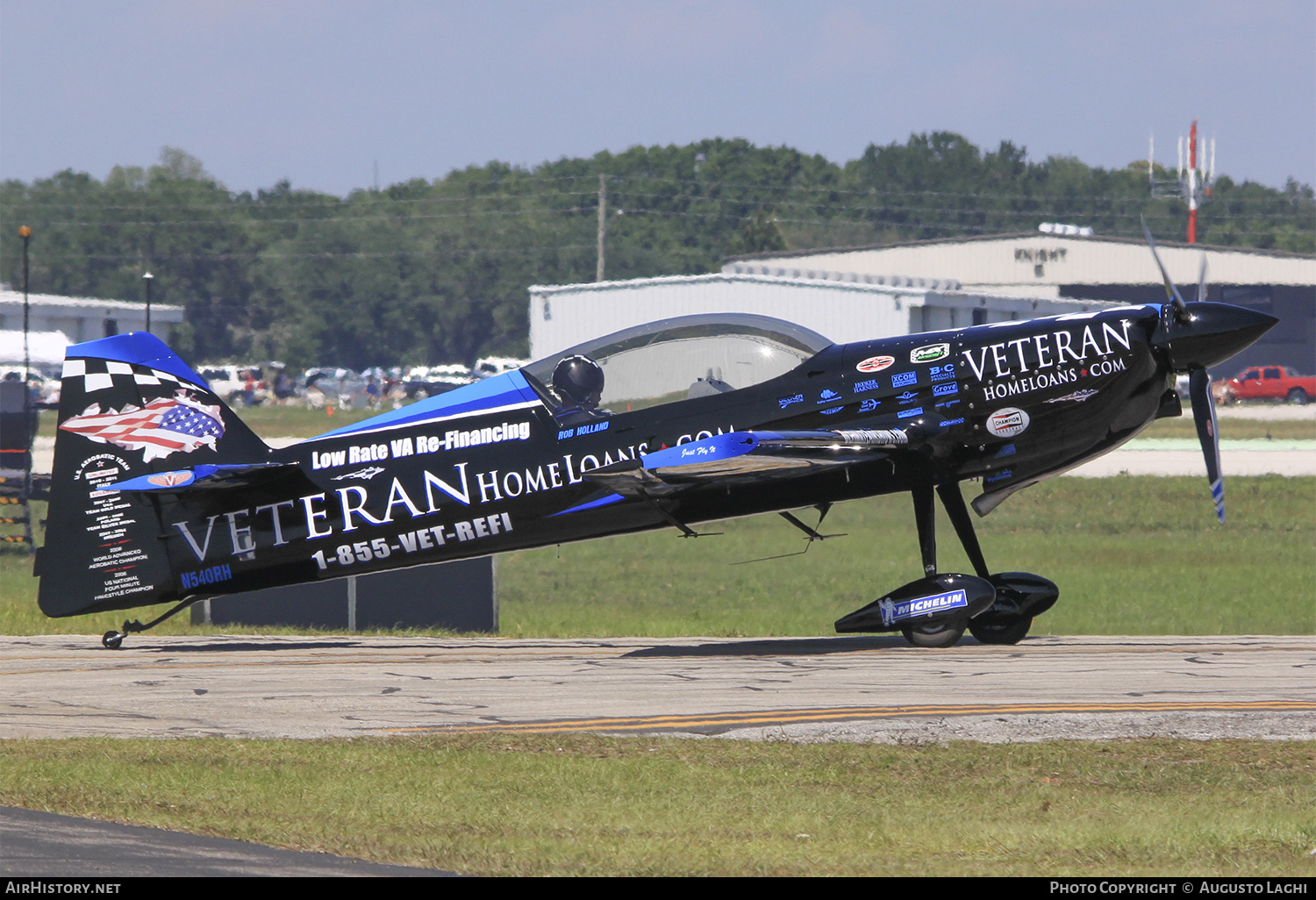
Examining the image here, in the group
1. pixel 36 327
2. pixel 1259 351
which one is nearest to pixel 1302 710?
pixel 36 327

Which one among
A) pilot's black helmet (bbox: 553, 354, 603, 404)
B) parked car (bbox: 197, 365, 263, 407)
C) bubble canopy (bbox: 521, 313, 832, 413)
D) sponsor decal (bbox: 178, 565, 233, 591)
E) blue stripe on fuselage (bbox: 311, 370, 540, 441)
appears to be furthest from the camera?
parked car (bbox: 197, 365, 263, 407)

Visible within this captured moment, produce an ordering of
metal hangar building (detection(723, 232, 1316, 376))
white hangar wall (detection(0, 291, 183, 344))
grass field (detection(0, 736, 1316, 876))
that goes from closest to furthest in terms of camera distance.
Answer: grass field (detection(0, 736, 1316, 876)) → white hangar wall (detection(0, 291, 183, 344)) → metal hangar building (detection(723, 232, 1316, 376))

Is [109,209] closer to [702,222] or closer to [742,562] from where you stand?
[702,222]

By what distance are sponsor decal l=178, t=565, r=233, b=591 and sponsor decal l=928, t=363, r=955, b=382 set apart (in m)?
6.86

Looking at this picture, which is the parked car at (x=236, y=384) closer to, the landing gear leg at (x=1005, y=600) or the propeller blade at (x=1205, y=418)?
the landing gear leg at (x=1005, y=600)

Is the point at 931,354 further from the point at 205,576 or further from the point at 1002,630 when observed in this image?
the point at 205,576

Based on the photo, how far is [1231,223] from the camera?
146 m

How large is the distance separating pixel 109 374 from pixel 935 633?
8.31 metres

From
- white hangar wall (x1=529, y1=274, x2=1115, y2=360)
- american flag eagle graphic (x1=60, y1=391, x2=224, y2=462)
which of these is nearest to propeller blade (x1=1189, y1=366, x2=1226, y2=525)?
american flag eagle graphic (x1=60, y1=391, x2=224, y2=462)

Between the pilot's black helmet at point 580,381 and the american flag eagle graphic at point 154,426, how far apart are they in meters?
3.48

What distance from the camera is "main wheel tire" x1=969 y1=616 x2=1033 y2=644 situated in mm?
14203

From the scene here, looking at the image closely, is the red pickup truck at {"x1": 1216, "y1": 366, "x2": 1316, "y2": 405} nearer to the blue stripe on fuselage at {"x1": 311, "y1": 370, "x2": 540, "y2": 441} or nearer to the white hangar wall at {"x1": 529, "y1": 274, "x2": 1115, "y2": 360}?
the white hangar wall at {"x1": 529, "y1": 274, "x2": 1115, "y2": 360}

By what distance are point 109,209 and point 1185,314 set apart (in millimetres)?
116062

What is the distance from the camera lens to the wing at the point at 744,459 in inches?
480
